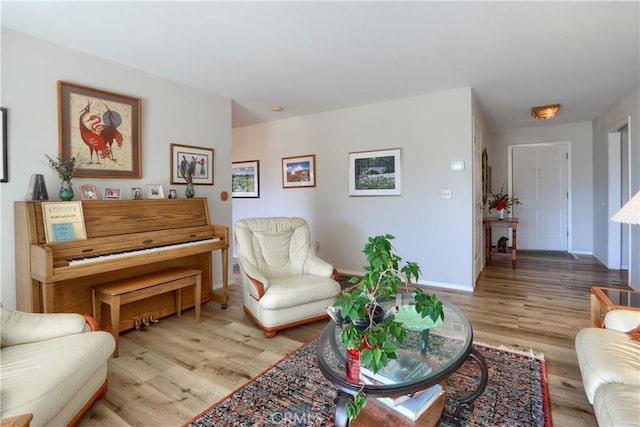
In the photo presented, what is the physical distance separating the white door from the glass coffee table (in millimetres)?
5357

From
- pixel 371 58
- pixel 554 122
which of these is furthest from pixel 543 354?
pixel 554 122

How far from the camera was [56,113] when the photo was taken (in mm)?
2480

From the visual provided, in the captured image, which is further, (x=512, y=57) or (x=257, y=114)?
(x=257, y=114)

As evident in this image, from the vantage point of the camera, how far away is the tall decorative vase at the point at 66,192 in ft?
7.69

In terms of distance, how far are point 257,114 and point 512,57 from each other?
329 cm

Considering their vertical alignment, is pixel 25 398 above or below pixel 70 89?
below

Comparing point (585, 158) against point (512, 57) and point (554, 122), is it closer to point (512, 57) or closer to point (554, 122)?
point (554, 122)

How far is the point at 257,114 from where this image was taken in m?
4.73

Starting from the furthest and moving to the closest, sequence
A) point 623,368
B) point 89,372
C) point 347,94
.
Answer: point 347,94
point 89,372
point 623,368

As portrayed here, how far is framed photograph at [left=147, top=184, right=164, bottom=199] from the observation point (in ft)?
10.1

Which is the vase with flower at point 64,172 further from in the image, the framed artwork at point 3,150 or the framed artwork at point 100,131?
the framed artwork at point 3,150

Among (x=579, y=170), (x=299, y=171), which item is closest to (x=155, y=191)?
(x=299, y=171)

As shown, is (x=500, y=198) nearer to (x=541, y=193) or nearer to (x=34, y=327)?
(x=541, y=193)

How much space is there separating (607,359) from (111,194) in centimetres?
352
